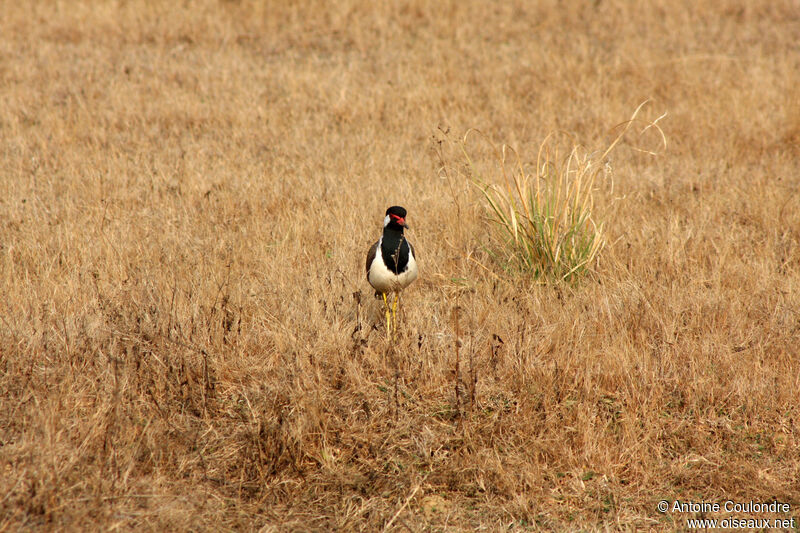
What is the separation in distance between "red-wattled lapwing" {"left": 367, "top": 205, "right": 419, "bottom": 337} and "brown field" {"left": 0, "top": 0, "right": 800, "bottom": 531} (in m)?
0.28

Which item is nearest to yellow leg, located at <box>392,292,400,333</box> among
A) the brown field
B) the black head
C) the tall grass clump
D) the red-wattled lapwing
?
the red-wattled lapwing

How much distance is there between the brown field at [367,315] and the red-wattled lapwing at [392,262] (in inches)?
11.0

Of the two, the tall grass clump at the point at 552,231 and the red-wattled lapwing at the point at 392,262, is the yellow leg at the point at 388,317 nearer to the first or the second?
the red-wattled lapwing at the point at 392,262

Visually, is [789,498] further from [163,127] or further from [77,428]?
[163,127]

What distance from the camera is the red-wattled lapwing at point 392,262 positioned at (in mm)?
4559

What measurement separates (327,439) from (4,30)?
35.7 feet

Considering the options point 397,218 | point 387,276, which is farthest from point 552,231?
point 387,276

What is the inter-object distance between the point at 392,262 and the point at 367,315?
2.04ft

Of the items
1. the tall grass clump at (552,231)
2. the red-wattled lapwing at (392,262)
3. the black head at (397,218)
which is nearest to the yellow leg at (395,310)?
the red-wattled lapwing at (392,262)

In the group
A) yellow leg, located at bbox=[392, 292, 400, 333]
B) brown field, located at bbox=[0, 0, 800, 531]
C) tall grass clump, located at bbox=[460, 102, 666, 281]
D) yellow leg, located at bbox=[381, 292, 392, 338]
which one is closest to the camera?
brown field, located at bbox=[0, 0, 800, 531]

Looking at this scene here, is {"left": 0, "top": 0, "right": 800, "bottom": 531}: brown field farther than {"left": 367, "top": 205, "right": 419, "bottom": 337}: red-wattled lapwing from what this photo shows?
No

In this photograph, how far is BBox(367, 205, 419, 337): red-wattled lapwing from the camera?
456 cm

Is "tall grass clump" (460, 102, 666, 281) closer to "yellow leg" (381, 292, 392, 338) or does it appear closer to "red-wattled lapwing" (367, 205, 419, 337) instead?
"red-wattled lapwing" (367, 205, 419, 337)

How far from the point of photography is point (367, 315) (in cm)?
500
